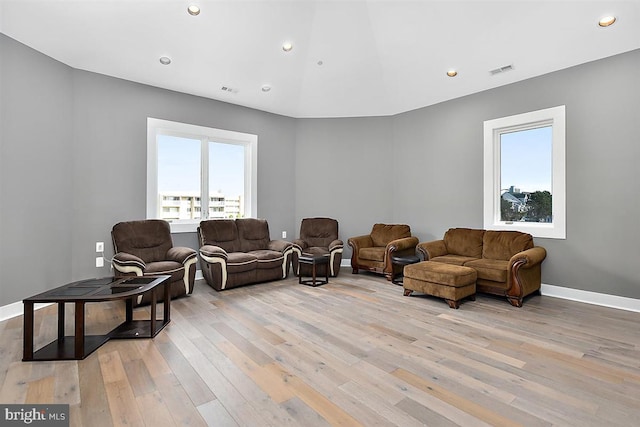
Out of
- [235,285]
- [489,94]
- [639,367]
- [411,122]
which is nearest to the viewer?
[639,367]

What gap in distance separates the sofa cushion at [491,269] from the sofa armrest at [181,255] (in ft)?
12.3

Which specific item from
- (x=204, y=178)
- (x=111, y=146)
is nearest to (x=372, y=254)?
(x=204, y=178)

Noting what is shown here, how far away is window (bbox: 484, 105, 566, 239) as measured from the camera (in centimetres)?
431

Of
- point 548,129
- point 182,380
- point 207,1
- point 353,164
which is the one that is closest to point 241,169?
point 353,164

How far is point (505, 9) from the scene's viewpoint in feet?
12.3

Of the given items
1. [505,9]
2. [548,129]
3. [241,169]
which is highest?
[505,9]

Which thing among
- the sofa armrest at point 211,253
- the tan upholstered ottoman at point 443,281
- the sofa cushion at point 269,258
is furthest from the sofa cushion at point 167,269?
the tan upholstered ottoman at point 443,281

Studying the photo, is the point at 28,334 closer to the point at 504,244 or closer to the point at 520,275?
the point at 520,275

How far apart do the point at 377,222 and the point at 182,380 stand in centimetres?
479

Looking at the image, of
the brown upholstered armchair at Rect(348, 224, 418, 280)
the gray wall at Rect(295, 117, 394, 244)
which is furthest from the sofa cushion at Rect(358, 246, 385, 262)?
the gray wall at Rect(295, 117, 394, 244)

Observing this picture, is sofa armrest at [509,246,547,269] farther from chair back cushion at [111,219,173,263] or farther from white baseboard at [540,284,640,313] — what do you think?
chair back cushion at [111,219,173,263]

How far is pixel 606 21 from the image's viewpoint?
3520 millimetres

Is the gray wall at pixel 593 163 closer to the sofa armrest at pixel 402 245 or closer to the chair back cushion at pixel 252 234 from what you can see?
the sofa armrest at pixel 402 245

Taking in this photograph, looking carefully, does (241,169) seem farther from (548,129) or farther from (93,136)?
(548,129)
